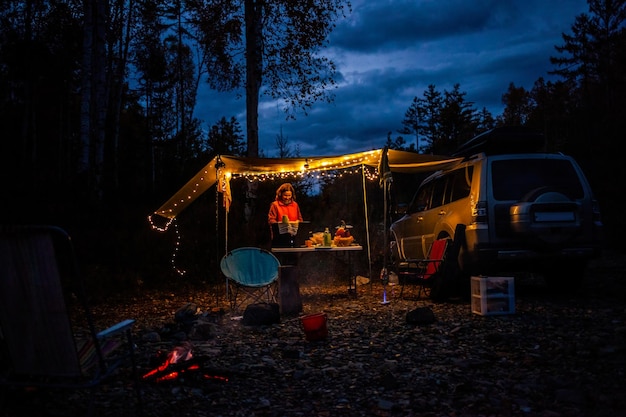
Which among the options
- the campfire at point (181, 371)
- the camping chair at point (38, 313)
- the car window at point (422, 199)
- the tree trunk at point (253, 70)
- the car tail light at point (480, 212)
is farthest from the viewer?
the tree trunk at point (253, 70)

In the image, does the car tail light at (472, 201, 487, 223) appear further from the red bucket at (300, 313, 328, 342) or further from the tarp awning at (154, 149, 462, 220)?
the red bucket at (300, 313, 328, 342)

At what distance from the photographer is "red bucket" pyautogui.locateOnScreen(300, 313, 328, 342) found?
5.46 m

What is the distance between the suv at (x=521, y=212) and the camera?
6820 mm

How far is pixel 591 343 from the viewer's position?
4762 mm

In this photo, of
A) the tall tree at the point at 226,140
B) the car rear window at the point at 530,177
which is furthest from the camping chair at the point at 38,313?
the tall tree at the point at 226,140

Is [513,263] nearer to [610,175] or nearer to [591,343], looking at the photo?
[591,343]

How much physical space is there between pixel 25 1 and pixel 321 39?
→ 13771mm

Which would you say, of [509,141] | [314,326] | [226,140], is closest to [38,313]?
[314,326]

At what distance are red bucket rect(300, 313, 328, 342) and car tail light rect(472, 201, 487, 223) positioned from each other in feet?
9.17

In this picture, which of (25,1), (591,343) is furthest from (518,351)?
(25,1)

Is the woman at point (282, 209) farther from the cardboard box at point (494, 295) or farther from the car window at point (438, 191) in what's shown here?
the cardboard box at point (494, 295)

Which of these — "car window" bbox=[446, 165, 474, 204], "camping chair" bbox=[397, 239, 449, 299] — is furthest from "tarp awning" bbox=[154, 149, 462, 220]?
"camping chair" bbox=[397, 239, 449, 299]

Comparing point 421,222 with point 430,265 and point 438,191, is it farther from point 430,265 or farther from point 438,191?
point 430,265

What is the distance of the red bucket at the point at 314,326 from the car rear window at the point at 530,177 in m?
3.16
